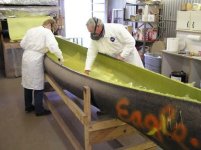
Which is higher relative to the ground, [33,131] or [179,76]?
[179,76]

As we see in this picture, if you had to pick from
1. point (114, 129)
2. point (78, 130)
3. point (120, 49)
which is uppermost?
point (120, 49)

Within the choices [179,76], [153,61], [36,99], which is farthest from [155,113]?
[153,61]

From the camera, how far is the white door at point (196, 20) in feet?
12.2

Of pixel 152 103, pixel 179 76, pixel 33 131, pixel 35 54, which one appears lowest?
pixel 33 131

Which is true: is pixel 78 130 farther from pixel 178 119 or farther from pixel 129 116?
pixel 178 119

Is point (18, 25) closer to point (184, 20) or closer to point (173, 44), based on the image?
point (173, 44)

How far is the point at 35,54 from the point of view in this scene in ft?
11.0

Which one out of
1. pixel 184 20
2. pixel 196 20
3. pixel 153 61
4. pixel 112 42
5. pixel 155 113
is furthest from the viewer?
pixel 153 61

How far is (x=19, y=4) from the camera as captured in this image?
5.47m

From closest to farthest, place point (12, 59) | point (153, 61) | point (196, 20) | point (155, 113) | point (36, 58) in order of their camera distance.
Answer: point (155, 113), point (36, 58), point (196, 20), point (153, 61), point (12, 59)

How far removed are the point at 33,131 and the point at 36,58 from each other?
3.33ft

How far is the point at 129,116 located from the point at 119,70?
3.76 ft

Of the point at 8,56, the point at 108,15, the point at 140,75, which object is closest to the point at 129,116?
the point at 140,75

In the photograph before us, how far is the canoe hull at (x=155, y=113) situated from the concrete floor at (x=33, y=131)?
0.83 m
